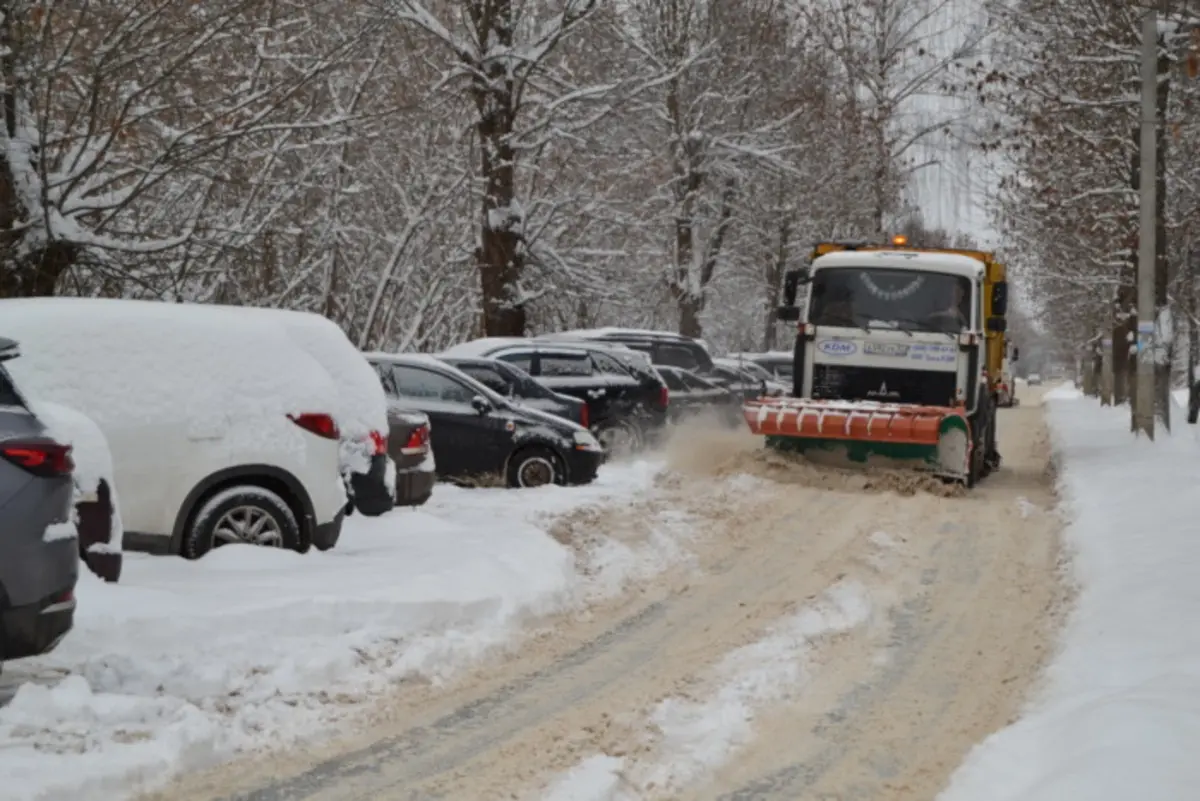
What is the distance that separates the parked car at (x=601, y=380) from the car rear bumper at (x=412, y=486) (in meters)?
7.08

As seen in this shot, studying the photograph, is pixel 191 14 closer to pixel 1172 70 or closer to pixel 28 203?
pixel 28 203

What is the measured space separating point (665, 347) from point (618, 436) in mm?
6510

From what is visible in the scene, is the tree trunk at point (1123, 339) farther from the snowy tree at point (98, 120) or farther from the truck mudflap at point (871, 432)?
the snowy tree at point (98, 120)

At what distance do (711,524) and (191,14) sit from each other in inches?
280

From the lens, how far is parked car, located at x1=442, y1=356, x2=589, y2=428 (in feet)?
58.3

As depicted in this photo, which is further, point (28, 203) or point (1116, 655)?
point (28, 203)

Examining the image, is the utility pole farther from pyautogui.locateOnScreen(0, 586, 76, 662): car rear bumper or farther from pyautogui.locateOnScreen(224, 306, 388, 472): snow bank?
pyautogui.locateOnScreen(0, 586, 76, 662): car rear bumper

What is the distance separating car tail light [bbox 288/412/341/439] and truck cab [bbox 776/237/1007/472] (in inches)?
354

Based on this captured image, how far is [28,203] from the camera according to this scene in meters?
12.6

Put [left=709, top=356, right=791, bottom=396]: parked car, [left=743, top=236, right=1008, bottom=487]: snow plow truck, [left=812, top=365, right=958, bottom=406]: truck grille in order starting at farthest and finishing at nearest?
[left=709, top=356, right=791, bottom=396]: parked car < [left=812, top=365, right=958, bottom=406]: truck grille < [left=743, top=236, right=1008, bottom=487]: snow plow truck

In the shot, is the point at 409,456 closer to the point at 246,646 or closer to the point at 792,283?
the point at 246,646

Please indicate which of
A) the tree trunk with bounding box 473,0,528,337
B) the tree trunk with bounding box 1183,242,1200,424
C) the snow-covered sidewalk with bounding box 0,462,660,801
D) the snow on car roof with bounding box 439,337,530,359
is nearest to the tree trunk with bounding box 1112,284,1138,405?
the tree trunk with bounding box 1183,242,1200,424

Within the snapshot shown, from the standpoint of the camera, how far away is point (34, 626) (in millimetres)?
6203

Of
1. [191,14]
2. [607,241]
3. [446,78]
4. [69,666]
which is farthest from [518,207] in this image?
[69,666]
